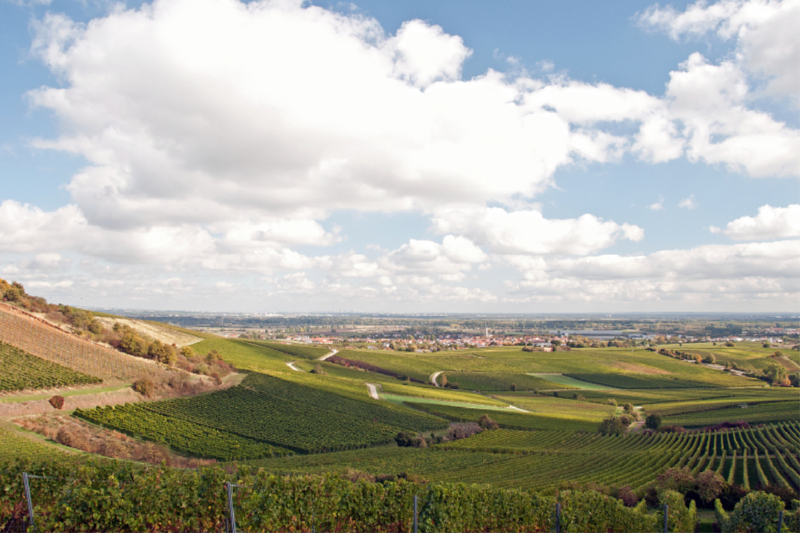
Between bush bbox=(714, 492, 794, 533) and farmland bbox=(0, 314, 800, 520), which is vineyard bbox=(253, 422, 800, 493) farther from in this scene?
bush bbox=(714, 492, 794, 533)

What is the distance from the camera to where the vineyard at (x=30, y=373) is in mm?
46916

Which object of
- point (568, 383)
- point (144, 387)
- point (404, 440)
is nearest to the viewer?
point (144, 387)

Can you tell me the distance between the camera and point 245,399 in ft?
236

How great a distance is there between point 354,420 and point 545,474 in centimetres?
3621

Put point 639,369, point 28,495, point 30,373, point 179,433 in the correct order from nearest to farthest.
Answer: point 28,495 < point 179,433 < point 30,373 < point 639,369

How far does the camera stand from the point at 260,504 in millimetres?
12633

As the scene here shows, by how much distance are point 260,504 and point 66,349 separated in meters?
72.2

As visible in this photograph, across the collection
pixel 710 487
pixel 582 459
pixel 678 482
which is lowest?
pixel 582 459

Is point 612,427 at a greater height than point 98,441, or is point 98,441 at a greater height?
point 98,441

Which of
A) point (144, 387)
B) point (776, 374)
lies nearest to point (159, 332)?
point (144, 387)

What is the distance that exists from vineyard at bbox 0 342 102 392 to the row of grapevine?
46755 mm

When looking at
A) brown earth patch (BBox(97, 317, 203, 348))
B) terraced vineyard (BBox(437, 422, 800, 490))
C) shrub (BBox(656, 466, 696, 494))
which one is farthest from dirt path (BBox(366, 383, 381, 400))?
shrub (BBox(656, 466, 696, 494))

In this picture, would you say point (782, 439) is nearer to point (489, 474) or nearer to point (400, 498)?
point (489, 474)

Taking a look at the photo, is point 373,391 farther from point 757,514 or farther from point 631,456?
point 757,514
